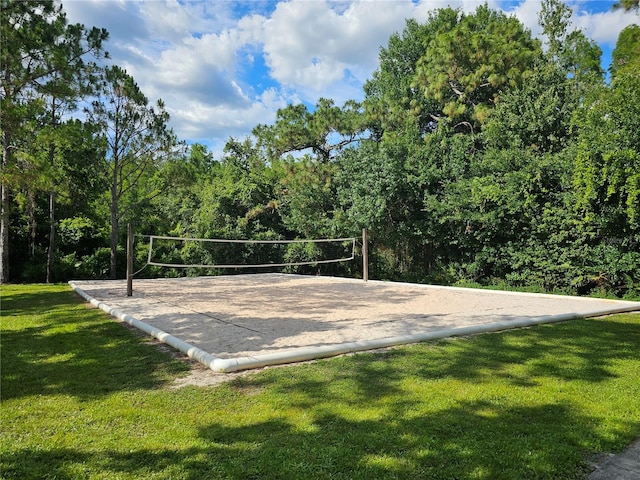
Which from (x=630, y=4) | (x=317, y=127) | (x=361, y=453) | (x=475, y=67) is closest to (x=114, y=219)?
(x=317, y=127)

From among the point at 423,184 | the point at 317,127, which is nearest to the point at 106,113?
the point at 317,127

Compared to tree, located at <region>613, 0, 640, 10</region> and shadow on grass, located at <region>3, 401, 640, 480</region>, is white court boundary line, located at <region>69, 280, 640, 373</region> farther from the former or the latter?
tree, located at <region>613, 0, 640, 10</region>

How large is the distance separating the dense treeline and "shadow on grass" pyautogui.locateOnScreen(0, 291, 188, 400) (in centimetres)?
297

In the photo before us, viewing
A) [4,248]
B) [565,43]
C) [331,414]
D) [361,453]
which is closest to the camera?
[361,453]

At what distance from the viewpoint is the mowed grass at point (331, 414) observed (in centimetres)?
187

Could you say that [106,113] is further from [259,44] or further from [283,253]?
[283,253]

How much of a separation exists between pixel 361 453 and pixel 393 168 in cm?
1068

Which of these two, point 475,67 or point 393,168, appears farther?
point 475,67

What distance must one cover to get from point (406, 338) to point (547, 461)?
223cm

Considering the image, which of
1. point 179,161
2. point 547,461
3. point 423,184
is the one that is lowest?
point 547,461

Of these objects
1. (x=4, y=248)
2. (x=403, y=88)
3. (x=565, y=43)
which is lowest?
(x=4, y=248)

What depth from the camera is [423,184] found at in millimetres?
12055

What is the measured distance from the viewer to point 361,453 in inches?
77.2

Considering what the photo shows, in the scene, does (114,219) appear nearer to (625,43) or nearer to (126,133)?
(126,133)
